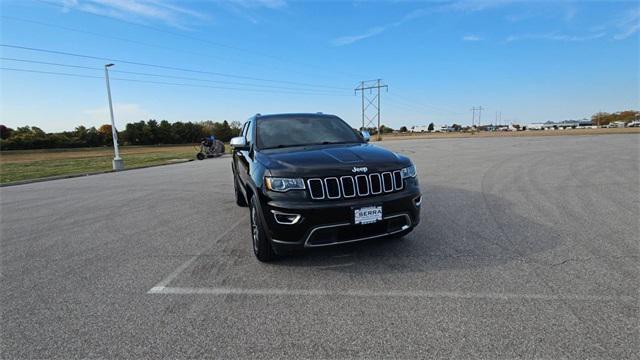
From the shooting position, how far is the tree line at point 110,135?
65.7 meters

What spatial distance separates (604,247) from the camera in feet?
12.5

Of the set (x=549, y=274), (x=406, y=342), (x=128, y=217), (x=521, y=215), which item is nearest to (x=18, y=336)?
(x=406, y=342)

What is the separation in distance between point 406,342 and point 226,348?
4.01 ft

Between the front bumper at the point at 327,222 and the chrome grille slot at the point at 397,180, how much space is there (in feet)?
0.28

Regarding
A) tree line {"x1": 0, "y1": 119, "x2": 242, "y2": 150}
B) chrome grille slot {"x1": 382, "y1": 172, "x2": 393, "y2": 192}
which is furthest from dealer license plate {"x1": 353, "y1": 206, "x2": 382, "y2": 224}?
tree line {"x1": 0, "y1": 119, "x2": 242, "y2": 150}

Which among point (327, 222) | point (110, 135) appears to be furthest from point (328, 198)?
point (110, 135)

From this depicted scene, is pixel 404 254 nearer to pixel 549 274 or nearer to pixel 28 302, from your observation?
pixel 549 274

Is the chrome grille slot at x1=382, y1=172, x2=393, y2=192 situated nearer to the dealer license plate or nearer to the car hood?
the car hood

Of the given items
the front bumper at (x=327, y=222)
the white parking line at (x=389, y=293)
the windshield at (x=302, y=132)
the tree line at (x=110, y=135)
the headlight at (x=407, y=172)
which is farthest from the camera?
the tree line at (x=110, y=135)

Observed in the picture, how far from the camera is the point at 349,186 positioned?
10.5 feet

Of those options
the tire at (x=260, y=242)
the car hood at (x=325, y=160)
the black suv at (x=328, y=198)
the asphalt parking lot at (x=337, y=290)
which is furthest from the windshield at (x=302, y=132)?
the asphalt parking lot at (x=337, y=290)

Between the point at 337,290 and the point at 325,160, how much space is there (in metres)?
1.26

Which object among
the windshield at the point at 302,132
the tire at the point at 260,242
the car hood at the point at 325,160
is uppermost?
the windshield at the point at 302,132

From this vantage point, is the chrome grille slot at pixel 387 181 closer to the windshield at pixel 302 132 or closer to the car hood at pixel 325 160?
the car hood at pixel 325 160
